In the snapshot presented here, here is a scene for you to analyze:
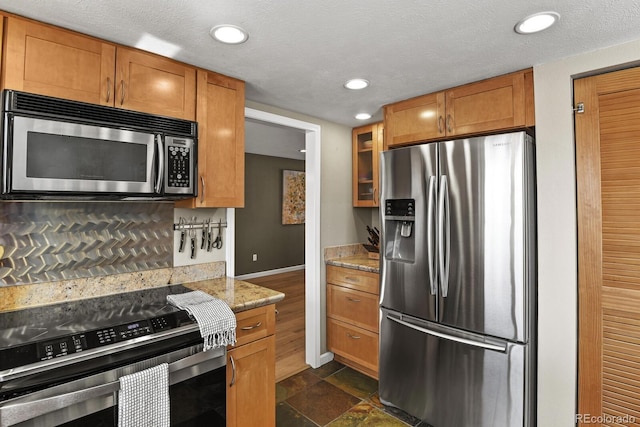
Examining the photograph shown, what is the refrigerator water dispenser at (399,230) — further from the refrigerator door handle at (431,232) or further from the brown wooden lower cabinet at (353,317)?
the brown wooden lower cabinet at (353,317)

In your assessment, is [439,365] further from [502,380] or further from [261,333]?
[261,333]

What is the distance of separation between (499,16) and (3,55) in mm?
2175

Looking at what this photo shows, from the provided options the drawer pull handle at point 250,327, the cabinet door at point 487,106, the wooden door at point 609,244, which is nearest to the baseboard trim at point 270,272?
the drawer pull handle at point 250,327

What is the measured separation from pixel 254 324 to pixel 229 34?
4.99 feet

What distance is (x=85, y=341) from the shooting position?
1.27 meters

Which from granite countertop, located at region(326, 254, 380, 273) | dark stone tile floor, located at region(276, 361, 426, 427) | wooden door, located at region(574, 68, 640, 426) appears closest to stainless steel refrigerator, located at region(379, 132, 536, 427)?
dark stone tile floor, located at region(276, 361, 426, 427)

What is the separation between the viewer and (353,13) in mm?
1396

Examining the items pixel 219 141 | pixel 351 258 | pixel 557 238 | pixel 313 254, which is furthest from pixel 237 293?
pixel 557 238

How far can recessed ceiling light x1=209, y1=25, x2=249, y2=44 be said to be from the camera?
152 centimetres

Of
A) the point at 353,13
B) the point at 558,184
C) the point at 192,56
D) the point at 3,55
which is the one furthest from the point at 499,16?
the point at 3,55

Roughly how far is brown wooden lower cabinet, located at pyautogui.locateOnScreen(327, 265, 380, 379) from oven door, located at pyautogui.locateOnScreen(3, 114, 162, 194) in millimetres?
1822

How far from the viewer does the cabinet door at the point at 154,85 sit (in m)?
1.70

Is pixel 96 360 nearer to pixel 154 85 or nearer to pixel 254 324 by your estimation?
pixel 254 324

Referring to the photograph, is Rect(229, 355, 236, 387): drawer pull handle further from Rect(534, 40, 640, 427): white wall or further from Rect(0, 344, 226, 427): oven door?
Rect(534, 40, 640, 427): white wall
